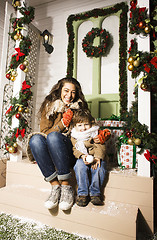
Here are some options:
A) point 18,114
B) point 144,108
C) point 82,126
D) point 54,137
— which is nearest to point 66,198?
point 54,137

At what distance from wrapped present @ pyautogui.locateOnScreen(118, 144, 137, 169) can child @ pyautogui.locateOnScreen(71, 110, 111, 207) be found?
1.39 feet

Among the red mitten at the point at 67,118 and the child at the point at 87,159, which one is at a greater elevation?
the red mitten at the point at 67,118

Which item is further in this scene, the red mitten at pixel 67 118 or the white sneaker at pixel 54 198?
the red mitten at pixel 67 118

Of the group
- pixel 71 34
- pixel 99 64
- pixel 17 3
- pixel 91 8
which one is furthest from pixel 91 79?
pixel 17 3

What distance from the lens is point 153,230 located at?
1335mm

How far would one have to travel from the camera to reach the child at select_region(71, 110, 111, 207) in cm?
133

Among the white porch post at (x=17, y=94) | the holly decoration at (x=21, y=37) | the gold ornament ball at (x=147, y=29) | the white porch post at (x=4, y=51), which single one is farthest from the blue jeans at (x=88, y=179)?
the white porch post at (x=4, y=51)

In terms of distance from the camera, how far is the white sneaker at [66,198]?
126 centimetres

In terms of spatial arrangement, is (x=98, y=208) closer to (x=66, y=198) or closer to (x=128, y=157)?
(x=66, y=198)

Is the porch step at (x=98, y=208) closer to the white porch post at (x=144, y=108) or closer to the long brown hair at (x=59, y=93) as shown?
the white porch post at (x=144, y=108)

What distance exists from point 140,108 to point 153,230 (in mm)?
994

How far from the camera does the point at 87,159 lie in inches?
52.6

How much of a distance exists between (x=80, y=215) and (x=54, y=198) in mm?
238

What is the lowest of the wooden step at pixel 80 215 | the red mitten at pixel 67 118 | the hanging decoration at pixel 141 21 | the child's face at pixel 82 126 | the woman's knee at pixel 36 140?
the wooden step at pixel 80 215
